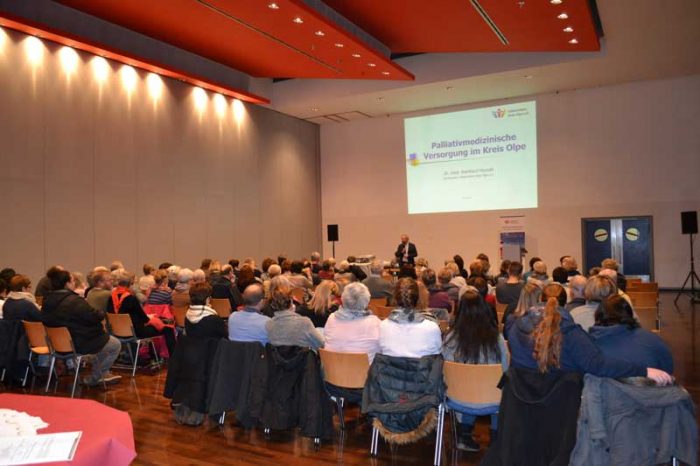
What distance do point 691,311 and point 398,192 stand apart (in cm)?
835

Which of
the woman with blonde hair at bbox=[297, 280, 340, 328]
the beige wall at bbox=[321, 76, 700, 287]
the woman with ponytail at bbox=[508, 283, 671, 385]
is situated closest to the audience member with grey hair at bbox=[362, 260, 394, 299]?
the woman with blonde hair at bbox=[297, 280, 340, 328]

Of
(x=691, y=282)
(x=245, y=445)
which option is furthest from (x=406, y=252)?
(x=245, y=445)

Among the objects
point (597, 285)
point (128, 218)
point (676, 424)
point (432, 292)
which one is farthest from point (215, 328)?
point (128, 218)

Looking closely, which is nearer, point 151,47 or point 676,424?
point 676,424

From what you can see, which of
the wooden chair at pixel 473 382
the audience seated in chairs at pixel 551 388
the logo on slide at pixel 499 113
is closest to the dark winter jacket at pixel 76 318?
the wooden chair at pixel 473 382

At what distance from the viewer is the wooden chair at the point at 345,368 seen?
4102 mm

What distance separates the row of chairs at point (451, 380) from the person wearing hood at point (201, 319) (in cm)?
110

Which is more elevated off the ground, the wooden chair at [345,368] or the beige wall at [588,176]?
the beige wall at [588,176]

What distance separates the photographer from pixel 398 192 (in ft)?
54.3

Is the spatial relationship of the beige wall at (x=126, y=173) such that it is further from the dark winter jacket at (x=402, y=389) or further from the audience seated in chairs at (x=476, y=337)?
the audience seated in chairs at (x=476, y=337)

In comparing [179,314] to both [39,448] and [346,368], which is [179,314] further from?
[39,448]

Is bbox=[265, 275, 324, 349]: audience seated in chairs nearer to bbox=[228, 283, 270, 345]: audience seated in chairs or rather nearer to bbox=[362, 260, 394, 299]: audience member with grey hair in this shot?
bbox=[228, 283, 270, 345]: audience seated in chairs

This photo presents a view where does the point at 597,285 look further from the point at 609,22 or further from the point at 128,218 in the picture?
the point at 128,218

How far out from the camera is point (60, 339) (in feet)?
19.0
